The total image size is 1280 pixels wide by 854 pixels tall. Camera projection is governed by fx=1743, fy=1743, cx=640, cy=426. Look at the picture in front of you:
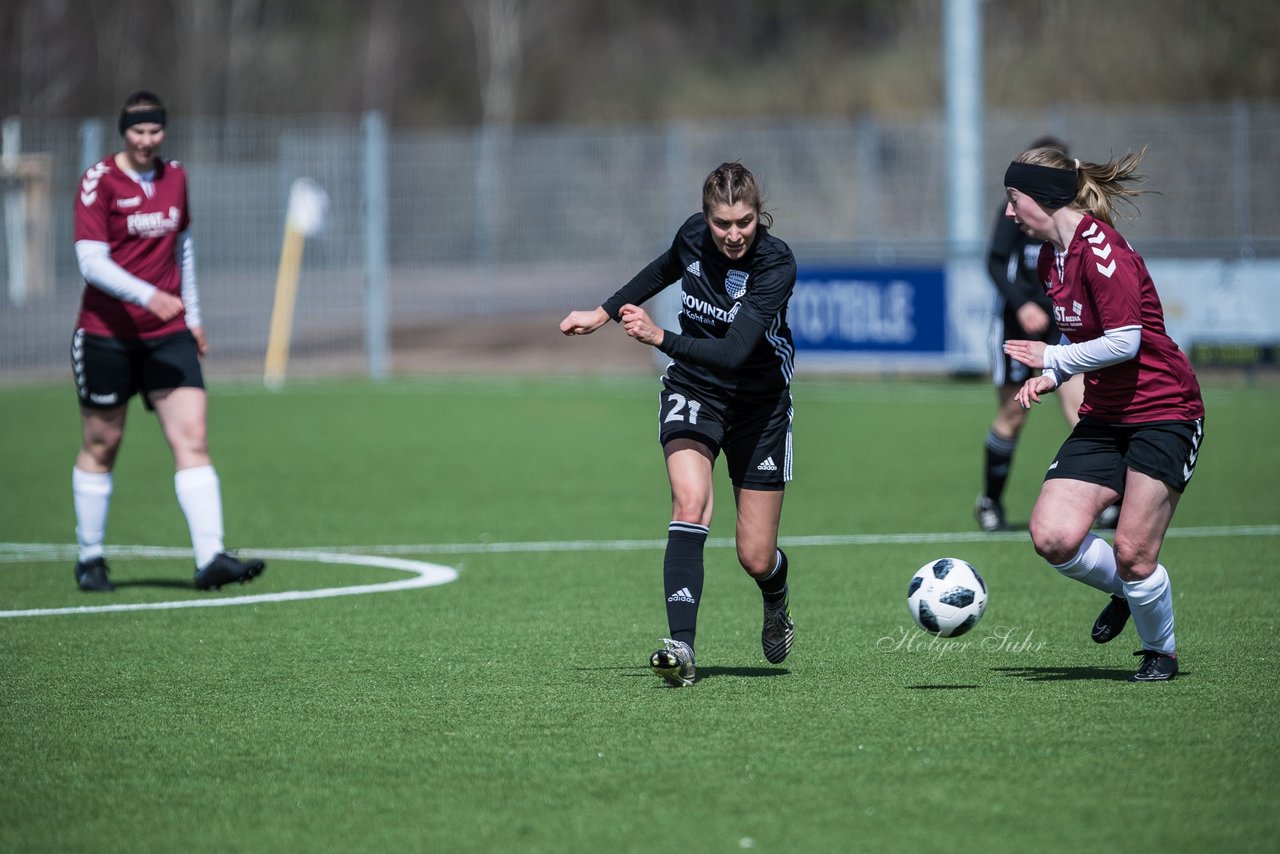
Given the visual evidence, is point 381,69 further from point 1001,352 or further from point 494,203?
point 1001,352

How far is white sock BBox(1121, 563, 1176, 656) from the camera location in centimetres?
625

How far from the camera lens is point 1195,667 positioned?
21.5 ft

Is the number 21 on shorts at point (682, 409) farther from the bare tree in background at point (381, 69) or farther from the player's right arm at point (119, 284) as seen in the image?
the bare tree in background at point (381, 69)

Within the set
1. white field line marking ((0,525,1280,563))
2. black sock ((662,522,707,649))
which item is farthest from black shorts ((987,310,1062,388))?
black sock ((662,522,707,649))

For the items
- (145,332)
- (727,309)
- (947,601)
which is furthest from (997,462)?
(145,332)

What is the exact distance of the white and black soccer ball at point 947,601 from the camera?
6.54m

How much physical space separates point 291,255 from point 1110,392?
19.0 metres

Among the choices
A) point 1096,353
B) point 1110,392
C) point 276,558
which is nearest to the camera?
point 1096,353

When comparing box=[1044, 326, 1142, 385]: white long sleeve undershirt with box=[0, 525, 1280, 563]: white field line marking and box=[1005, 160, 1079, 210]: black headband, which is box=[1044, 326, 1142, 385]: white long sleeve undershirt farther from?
box=[0, 525, 1280, 563]: white field line marking

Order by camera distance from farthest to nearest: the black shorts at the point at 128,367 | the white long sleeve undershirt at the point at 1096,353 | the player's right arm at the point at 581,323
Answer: the black shorts at the point at 128,367 < the player's right arm at the point at 581,323 < the white long sleeve undershirt at the point at 1096,353

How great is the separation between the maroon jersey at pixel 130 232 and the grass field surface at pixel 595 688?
1374 mm

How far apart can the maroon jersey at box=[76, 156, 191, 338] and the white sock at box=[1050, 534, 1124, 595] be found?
179 inches

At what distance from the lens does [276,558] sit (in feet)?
32.6

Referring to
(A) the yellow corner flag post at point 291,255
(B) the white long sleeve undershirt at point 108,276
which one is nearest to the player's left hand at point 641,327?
(B) the white long sleeve undershirt at point 108,276
